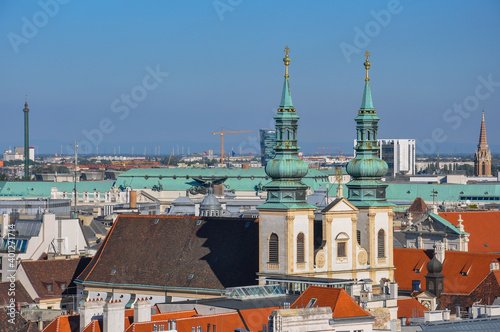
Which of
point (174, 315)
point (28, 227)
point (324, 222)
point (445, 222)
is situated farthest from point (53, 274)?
point (174, 315)

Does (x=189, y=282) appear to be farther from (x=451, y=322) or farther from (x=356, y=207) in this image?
(x=451, y=322)

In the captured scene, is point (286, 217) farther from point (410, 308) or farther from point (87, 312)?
point (87, 312)

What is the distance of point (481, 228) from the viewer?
112m

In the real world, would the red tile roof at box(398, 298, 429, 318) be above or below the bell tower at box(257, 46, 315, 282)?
below

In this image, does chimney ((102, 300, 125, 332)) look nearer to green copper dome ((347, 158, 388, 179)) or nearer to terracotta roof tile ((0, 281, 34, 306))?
terracotta roof tile ((0, 281, 34, 306))

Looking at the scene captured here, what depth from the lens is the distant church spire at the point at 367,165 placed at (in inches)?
3295

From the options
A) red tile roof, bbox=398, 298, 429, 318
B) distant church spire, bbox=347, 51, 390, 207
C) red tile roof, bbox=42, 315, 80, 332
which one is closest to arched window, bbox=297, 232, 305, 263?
red tile roof, bbox=398, 298, 429, 318

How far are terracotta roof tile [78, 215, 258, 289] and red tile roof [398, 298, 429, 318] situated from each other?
8465 millimetres

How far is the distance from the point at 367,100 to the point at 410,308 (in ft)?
51.2

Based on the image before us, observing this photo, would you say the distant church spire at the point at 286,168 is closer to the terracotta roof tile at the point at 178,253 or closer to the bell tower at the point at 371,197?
the terracotta roof tile at the point at 178,253

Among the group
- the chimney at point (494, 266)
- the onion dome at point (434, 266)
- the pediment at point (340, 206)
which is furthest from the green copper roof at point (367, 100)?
the chimney at point (494, 266)

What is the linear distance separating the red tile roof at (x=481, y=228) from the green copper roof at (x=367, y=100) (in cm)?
2698

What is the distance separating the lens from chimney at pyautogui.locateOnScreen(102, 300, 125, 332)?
5644 cm

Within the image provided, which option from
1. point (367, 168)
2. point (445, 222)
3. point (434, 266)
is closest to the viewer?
point (367, 168)
